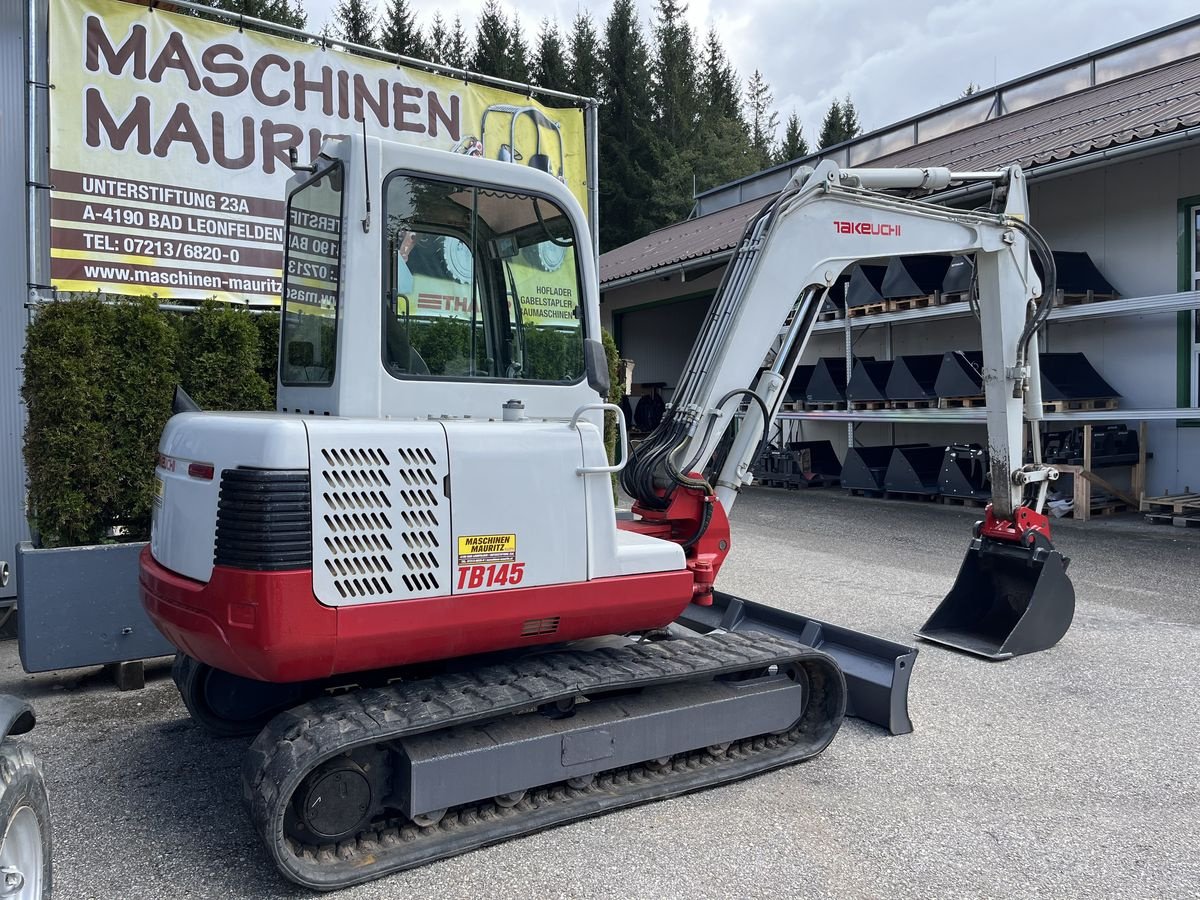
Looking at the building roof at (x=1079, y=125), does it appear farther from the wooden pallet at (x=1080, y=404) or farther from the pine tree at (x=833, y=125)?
the pine tree at (x=833, y=125)

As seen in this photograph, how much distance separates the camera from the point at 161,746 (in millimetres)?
4844

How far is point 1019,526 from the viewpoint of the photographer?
6223 mm

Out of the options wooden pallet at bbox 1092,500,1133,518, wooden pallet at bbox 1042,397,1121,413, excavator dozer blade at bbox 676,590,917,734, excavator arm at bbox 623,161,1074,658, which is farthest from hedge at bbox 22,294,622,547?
wooden pallet at bbox 1092,500,1133,518

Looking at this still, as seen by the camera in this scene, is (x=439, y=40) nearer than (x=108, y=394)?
No

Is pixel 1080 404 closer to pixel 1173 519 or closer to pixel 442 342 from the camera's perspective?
pixel 1173 519

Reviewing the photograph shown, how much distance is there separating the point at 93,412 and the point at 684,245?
52.2 ft

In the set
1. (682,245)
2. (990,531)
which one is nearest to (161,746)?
(990,531)

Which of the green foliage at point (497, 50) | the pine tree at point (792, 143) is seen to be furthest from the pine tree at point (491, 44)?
the pine tree at point (792, 143)

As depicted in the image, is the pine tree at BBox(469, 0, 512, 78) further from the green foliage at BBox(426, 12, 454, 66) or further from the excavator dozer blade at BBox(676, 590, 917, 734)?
the excavator dozer blade at BBox(676, 590, 917, 734)

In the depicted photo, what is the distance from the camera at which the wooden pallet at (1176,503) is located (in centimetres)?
1064

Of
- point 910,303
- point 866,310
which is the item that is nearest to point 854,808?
point 910,303

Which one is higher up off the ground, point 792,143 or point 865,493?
point 792,143

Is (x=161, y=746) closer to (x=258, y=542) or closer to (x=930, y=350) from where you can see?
(x=258, y=542)

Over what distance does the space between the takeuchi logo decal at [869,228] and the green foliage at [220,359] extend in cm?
404
